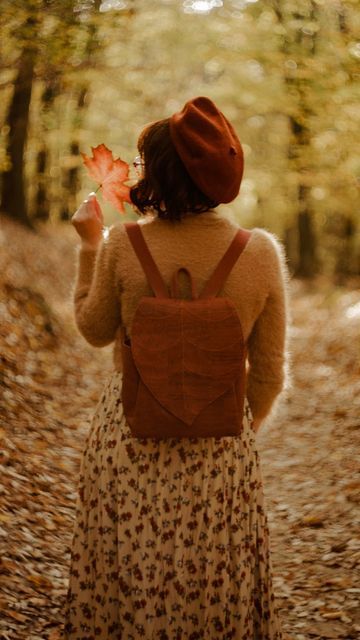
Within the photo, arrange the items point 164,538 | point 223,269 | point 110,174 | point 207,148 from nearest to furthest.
A: point 207,148 → point 223,269 → point 164,538 → point 110,174

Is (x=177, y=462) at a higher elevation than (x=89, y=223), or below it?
below

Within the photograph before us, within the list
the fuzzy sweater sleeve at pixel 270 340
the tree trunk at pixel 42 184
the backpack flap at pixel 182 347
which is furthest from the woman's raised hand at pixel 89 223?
the tree trunk at pixel 42 184

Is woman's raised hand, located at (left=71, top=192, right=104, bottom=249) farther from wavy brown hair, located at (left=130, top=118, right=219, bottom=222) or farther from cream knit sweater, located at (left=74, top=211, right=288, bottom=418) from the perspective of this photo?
wavy brown hair, located at (left=130, top=118, right=219, bottom=222)

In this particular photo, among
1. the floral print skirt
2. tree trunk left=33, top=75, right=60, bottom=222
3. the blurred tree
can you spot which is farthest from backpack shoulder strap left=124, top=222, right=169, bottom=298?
tree trunk left=33, top=75, right=60, bottom=222

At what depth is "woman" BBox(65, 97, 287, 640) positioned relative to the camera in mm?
2518

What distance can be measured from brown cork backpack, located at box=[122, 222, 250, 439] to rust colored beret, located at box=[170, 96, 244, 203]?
245 millimetres

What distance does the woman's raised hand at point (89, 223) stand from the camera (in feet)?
9.09

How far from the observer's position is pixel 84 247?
111 inches

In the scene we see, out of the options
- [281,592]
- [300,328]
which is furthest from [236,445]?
[300,328]

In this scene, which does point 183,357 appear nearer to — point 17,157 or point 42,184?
point 17,157

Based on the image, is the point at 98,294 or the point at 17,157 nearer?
the point at 98,294

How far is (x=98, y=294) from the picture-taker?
2.64 metres

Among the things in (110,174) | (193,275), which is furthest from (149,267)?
(110,174)

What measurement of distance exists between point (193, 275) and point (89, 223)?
1.65 ft
